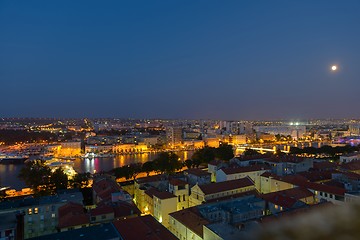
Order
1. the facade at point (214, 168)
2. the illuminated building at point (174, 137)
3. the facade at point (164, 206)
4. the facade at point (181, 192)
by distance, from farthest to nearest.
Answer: the illuminated building at point (174, 137)
the facade at point (214, 168)
the facade at point (181, 192)
the facade at point (164, 206)

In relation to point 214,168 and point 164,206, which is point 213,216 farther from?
point 214,168

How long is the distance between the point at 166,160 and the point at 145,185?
219cm

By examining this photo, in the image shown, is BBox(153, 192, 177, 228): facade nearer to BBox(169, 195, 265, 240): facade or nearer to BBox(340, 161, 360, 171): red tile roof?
BBox(169, 195, 265, 240): facade

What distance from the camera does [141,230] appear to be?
2965 millimetres

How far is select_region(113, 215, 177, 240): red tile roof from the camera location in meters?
2.86

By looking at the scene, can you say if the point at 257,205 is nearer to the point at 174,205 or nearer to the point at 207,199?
the point at 207,199

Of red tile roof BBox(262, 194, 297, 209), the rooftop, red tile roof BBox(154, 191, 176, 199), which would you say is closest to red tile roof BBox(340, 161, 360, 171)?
red tile roof BBox(262, 194, 297, 209)

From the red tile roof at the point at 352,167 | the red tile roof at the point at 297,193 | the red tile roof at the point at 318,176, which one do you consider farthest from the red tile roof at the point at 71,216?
the red tile roof at the point at 352,167

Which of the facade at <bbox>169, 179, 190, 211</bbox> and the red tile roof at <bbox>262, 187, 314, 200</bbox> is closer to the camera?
the red tile roof at <bbox>262, 187, 314, 200</bbox>

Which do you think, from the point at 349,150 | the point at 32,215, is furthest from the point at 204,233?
the point at 349,150

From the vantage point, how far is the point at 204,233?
2.91 m

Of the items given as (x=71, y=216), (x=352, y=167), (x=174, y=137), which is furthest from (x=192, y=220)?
(x=174, y=137)

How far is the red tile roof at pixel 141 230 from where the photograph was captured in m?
2.86

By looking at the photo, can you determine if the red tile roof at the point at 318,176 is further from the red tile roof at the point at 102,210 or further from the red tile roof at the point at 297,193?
the red tile roof at the point at 102,210
